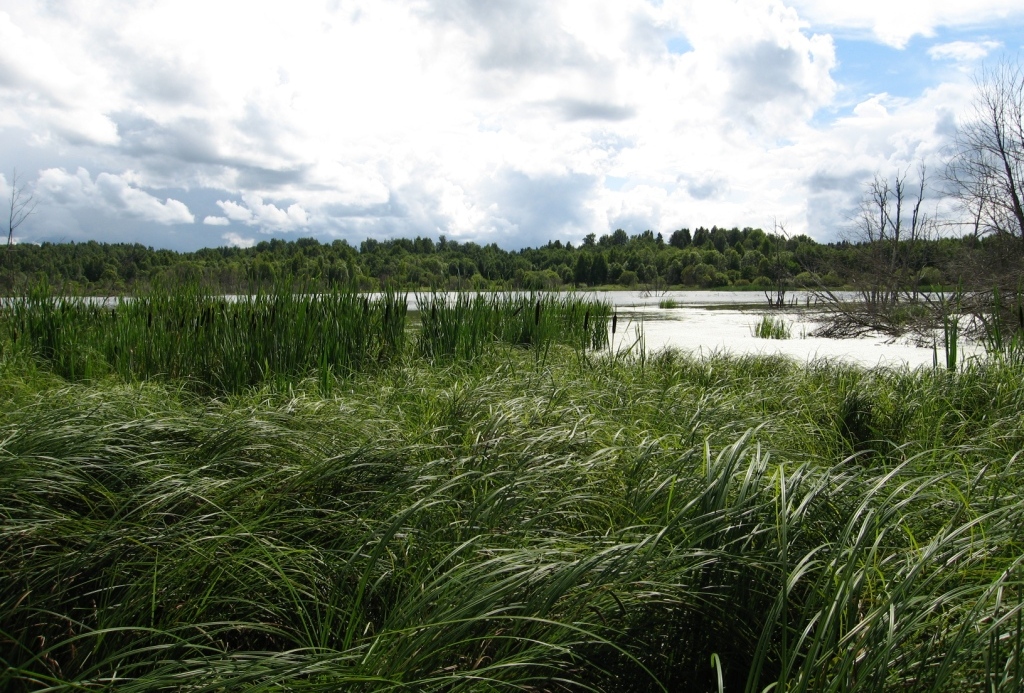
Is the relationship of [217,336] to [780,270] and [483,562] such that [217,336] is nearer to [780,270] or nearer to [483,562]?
[483,562]

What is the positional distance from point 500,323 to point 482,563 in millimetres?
5379

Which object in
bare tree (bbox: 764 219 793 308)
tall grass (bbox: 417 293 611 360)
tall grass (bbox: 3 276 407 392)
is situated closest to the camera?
tall grass (bbox: 3 276 407 392)

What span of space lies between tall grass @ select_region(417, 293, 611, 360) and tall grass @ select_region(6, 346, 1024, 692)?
2956 millimetres

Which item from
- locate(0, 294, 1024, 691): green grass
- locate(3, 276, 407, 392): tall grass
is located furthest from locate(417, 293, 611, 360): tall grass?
locate(0, 294, 1024, 691): green grass

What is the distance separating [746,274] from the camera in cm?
5416

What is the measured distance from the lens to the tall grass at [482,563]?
1.38 meters

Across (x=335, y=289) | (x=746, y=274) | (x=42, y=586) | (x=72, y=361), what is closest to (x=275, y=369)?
(x=335, y=289)

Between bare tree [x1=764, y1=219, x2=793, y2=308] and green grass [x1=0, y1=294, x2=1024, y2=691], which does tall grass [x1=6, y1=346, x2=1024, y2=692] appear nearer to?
green grass [x1=0, y1=294, x2=1024, y2=691]

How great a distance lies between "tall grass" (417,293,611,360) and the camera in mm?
6090

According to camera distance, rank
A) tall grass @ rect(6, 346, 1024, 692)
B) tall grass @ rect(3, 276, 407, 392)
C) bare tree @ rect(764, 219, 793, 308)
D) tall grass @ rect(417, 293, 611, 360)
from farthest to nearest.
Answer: bare tree @ rect(764, 219, 793, 308) → tall grass @ rect(417, 293, 611, 360) → tall grass @ rect(3, 276, 407, 392) → tall grass @ rect(6, 346, 1024, 692)

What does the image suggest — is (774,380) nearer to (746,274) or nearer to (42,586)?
(42,586)

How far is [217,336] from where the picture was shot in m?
5.22

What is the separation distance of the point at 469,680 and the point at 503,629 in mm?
277

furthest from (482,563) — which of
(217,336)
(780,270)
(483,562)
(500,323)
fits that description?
(780,270)
